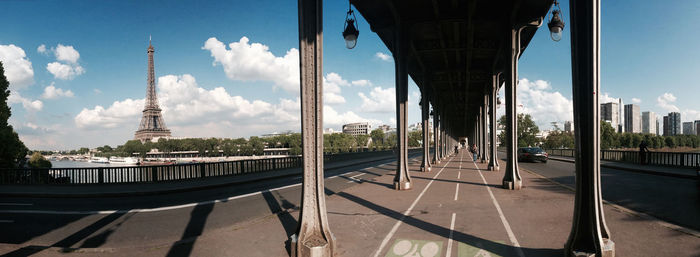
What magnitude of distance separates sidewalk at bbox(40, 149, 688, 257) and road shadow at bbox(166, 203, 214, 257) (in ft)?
0.25

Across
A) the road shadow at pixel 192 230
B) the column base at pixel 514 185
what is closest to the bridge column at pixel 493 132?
the column base at pixel 514 185

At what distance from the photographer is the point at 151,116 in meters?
126

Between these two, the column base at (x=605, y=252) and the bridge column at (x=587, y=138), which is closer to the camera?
the column base at (x=605, y=252)

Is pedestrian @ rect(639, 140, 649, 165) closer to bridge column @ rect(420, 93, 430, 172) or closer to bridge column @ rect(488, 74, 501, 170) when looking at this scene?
bridge column @ rect(488, 74, 501, 170)

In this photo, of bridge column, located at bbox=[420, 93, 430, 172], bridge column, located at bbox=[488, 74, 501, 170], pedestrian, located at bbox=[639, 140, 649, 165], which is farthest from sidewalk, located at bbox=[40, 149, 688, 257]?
pedestrian, located at bbox=[639, 140, 649, 165]

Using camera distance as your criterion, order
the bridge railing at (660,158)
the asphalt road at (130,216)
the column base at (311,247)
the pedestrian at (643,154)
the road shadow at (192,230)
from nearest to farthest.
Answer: the column base at (311,247) < the road shadow at (192,230) < the asphalt road at (130,216) < the bridge railing at (660,158) < the pedestrian at (643,154)

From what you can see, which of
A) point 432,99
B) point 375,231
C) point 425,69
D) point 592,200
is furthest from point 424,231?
point 432,99

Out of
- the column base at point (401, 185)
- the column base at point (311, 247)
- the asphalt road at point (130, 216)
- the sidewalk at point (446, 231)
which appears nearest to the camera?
the column base at point (311, 247)

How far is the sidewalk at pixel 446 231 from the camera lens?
591 cm

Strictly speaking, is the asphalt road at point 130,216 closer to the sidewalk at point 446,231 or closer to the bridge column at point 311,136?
the sidewalk at point 446,231

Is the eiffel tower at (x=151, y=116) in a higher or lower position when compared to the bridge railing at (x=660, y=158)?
higher

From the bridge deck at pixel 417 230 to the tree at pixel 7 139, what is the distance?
22.8m

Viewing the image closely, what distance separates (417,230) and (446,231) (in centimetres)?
66

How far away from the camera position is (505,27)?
15.5 m
